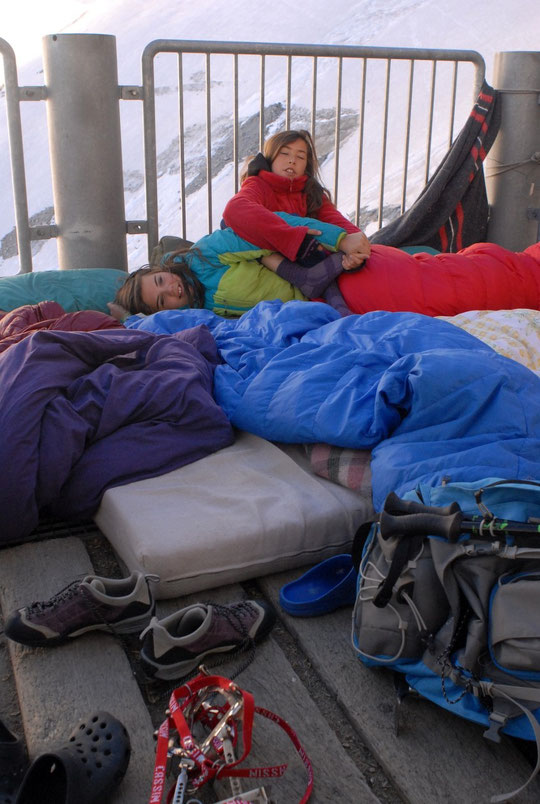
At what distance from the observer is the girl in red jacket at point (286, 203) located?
123 inches

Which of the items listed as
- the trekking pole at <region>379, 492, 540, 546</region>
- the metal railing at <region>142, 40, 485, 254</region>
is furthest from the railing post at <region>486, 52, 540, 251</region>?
the trekking pole at <region>379, 492, 540, 546</region>

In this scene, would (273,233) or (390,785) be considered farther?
(273,233)

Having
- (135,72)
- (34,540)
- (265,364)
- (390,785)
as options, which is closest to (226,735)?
(390,785)

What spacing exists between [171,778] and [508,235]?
379cm

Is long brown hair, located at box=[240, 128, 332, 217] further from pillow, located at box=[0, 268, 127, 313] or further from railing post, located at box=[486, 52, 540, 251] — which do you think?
railing post, located at box=[486, 52, 540, 251]

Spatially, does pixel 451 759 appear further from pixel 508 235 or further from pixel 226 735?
pixel 508 235

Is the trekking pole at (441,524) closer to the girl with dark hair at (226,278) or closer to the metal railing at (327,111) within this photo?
the girl with dark hair at (226,278)

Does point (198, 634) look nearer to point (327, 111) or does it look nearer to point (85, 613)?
point (85, 613)

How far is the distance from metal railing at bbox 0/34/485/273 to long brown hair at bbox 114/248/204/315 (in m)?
0.57

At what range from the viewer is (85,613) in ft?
4.29

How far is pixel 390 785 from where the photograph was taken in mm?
1054

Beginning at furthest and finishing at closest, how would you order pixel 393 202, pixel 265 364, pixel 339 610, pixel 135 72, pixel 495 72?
1. pixel 135 72
2. pixel 393 202
3. pixel 495 72
4. pixel 265 364
5. pixel 339 610

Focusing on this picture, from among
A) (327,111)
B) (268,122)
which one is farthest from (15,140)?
(327,111)

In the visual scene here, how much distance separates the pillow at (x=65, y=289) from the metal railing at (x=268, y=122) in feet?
1.18
